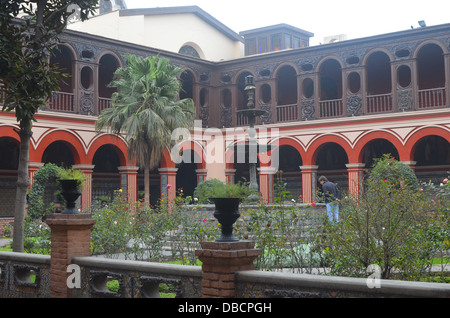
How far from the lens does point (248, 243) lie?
544 cm

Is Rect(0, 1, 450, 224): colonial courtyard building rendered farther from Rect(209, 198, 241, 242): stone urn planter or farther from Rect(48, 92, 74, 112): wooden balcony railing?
Rect(209, 198, 241, 242): stone urn planter

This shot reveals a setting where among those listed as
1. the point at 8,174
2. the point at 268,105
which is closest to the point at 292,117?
the point at 268,105

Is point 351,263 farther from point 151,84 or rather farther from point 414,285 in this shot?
point 151,84

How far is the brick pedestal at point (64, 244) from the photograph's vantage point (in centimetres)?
711

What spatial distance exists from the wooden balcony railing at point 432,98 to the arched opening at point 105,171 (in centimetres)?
1254

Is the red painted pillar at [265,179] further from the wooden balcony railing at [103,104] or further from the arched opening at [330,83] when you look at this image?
the wooden balcony railing at [103,104]

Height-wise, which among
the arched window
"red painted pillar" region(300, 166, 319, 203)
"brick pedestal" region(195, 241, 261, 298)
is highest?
the arched window

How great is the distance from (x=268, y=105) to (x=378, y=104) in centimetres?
468

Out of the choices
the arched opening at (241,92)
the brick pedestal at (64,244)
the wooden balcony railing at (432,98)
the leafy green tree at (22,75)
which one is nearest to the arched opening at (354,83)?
the wooden balcony railing at (432,98)

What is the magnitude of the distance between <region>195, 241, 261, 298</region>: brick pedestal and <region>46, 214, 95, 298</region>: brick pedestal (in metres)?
2.44

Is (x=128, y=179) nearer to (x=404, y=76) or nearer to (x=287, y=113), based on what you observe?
(x=287, y=113)

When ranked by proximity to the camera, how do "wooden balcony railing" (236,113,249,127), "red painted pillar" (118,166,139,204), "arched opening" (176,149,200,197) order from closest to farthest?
"red painted pillar" (118,166,139,204)
"wooden balcony railing" (236,113,249,127)
"arched opening" (176,149,200,197)

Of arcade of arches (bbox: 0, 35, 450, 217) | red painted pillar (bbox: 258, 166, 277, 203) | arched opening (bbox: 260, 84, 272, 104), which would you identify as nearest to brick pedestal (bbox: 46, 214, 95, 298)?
arcade of arches (bbox: 0, 35, 450, 217)

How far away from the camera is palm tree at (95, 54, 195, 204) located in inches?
740
